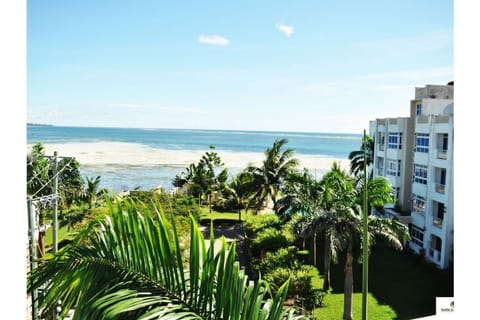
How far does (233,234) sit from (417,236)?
444 cm

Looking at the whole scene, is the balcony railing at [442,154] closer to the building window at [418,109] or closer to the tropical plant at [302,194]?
the building window at [418,109]

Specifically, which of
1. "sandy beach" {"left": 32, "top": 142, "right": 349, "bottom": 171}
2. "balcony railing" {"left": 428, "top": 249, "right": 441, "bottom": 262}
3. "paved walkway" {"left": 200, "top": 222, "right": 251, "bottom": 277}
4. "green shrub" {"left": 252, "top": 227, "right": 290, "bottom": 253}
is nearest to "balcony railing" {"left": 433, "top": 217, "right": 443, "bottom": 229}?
"balcony railing" {"left": 428, "top": 249, "right": 441, "bottom": 262}

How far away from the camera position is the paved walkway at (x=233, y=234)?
29.3ft

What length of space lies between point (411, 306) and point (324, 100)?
11.3 ft

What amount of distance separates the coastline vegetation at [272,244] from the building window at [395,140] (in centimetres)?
225

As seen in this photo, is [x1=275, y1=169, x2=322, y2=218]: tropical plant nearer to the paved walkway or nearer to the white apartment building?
the paved walkway

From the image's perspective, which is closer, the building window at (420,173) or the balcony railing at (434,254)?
the balcony railing at (434,254)

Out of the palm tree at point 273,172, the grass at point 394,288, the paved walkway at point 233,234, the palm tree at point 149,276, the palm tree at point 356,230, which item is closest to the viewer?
the palm tree at point 149,276

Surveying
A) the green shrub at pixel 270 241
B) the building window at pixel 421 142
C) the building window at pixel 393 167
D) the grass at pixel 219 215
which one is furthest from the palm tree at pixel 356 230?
the grass at pixel 219 215

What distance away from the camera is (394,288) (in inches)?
285

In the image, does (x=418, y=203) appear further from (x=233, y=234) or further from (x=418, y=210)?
(x=233, y=234)

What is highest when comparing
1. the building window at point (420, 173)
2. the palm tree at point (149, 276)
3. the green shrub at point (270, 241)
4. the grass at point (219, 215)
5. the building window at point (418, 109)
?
the building window at point (418, 109)
